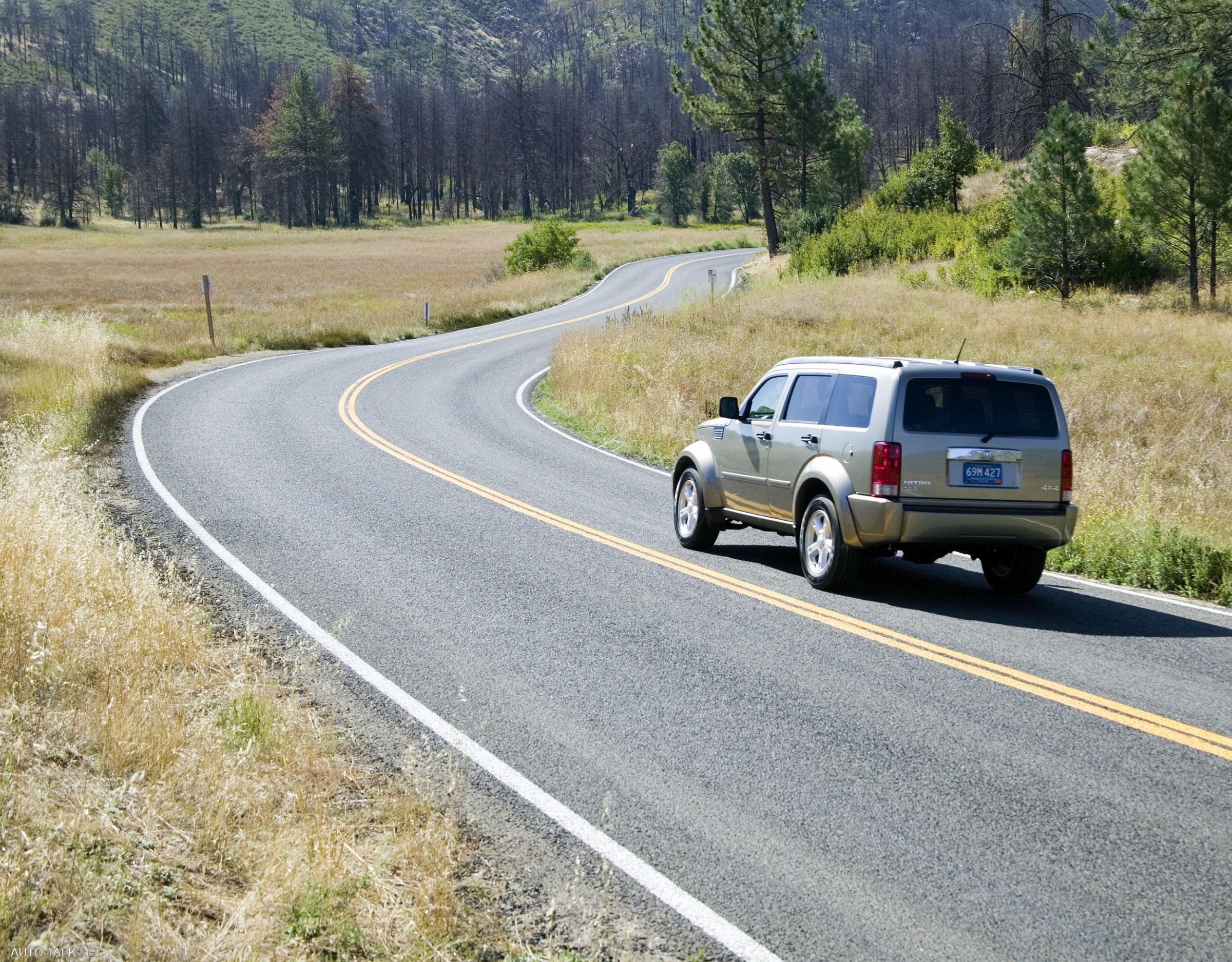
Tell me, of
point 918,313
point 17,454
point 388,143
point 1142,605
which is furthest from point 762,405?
point 388,143

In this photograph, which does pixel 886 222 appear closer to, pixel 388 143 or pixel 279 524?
pixel 279 524

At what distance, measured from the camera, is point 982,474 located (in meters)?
8.40

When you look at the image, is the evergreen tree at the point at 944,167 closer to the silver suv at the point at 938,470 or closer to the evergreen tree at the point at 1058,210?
the evergreen tree at the point at 1058,210

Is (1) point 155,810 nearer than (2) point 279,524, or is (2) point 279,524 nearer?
(1) point 155,810

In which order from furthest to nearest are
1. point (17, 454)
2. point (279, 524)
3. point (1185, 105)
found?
point (1185, 105) < point (17, 454) < point (279, 524)

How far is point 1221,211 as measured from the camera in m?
30.4

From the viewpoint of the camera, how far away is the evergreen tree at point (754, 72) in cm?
5059

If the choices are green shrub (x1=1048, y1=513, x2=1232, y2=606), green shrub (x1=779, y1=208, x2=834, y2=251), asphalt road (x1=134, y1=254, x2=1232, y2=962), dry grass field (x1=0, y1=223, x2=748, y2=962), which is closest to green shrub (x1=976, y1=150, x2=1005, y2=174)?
green shrub (x1=779, y1=208, x2=834, y2=251)

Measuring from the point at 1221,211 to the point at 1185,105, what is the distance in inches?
122

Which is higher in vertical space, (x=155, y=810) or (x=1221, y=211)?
(x=1221, y=211)

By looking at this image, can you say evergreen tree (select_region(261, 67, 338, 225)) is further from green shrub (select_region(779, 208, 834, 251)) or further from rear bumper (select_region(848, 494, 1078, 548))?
rear bumper (select_region(848, 494, 1078, 548))

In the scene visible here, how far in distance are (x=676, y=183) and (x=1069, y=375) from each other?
98826 millimetres

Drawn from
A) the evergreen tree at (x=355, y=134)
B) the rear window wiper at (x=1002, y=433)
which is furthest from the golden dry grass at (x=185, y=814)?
the evergreen tree at (x=355, y=134)

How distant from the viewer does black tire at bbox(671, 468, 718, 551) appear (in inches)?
423
